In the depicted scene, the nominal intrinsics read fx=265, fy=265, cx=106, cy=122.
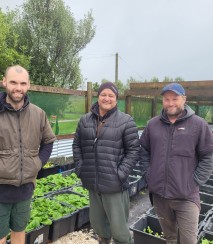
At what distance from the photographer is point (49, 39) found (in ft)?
42.1

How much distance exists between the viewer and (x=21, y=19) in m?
12.7

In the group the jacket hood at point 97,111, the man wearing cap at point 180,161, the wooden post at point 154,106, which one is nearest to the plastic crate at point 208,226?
the man wearing cap at point 180,161

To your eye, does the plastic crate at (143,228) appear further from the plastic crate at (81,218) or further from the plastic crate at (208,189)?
the plastic crate at (208,189)

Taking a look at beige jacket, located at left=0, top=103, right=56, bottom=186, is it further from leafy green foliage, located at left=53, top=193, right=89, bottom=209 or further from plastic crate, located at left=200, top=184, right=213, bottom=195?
plastic crate, located at left=200, top=184, right=213, bottom=195

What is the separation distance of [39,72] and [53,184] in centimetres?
852

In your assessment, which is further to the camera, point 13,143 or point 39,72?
point 39,72

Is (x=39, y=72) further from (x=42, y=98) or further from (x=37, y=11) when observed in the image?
(x=42, y=98)

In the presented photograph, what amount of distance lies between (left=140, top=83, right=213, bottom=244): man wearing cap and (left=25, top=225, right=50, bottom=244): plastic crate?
68.3 inches

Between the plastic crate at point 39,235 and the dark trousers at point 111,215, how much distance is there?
3.20 ft

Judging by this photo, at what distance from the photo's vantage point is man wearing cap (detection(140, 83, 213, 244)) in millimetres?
2508

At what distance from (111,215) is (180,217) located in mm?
686

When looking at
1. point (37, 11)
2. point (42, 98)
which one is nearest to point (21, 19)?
point (37, 11)

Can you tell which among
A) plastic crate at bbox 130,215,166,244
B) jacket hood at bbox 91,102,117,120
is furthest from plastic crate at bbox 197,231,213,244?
jacket hood at bbox 91,102,117,120

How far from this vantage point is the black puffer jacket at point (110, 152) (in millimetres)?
2693
